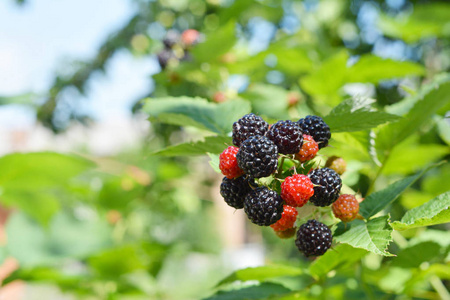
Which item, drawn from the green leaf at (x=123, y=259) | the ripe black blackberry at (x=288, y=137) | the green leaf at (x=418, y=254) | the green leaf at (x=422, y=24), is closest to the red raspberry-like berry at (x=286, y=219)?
the ripe black blackberry at (x=288, y=137)

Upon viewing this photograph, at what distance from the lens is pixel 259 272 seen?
848mm

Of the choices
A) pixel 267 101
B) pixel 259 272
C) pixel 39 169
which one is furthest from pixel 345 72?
pixel 39 169

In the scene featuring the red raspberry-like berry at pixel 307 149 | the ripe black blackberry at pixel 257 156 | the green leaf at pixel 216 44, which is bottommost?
the ripe black blackberry at pixel 257 156

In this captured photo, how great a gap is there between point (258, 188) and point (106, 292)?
1.32m

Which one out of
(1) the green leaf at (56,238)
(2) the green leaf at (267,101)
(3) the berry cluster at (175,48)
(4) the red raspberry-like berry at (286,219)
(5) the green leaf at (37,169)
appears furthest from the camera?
(1) the green leaf at (56,238)

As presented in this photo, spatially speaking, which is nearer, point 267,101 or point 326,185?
point 326,185

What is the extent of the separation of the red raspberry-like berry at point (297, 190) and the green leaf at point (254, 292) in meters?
0.26

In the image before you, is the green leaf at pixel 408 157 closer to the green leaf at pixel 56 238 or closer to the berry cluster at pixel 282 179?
the berry cluster at pixel 282 179

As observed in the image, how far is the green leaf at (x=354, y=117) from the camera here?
656 millimetres

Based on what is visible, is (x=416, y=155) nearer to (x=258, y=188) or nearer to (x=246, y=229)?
(x=258, y=188)

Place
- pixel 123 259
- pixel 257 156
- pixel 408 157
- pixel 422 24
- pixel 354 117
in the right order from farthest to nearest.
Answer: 1. pixel 422 24
2. pixel 123 259
3. pixel 408 157
4. pixel 354 117
5. pixel 257 156

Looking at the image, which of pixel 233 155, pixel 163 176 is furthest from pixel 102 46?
pixel 233 155

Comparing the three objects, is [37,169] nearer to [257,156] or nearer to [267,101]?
[267,101]

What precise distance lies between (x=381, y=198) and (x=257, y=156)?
26 centimetres
